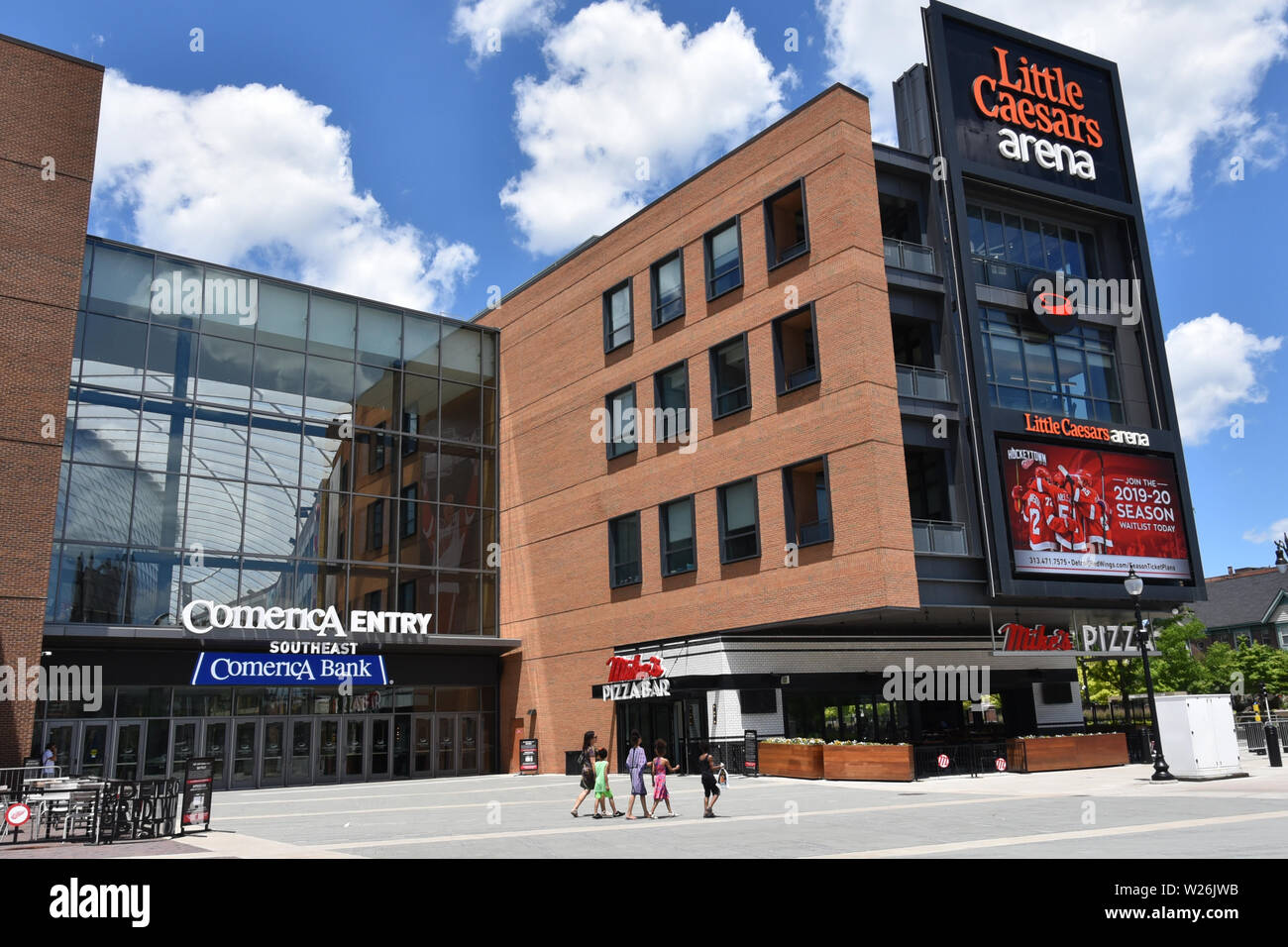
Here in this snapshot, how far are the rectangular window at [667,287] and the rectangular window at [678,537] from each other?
6.85 m

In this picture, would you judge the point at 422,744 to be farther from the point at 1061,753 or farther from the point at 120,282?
the point at 1061,753

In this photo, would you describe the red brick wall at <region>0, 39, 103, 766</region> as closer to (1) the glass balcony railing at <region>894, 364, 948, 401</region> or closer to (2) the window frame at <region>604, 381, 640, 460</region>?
(2) the window frame at <region>604, 381, 640, 460</region>

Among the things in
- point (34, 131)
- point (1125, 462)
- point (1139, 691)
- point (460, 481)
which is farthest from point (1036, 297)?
point (1139, 691)

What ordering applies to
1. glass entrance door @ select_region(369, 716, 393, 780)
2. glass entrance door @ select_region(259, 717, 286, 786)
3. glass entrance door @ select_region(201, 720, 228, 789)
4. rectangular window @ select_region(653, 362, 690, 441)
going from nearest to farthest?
glass entrance door @ select_region(201, 720, 228, 789)
glass entrance door @ select_region(259, 717, 286, 786)
rectangular window @ select_region(653, 362, 690, 441)
glass entrance door @ select_region(369, 716, 393, 780)

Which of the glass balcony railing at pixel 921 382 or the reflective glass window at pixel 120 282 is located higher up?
the reflective glass window at pixel 120 282

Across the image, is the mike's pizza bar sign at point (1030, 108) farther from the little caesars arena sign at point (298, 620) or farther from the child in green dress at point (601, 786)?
the little caesars arena sign at point (298, 620)

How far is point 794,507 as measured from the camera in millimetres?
30484

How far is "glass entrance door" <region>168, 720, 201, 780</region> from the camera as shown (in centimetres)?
3297

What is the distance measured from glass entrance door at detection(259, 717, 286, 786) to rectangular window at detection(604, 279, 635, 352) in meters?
18.3

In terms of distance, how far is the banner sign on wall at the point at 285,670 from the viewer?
3331 centimetres

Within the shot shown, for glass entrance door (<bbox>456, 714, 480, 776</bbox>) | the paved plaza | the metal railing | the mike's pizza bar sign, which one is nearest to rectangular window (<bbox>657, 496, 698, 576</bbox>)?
the paved plaza

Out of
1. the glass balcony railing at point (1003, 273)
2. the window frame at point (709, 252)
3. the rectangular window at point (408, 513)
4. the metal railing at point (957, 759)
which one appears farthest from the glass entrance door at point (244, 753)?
the glass balcony railing at point (1003, 273)
